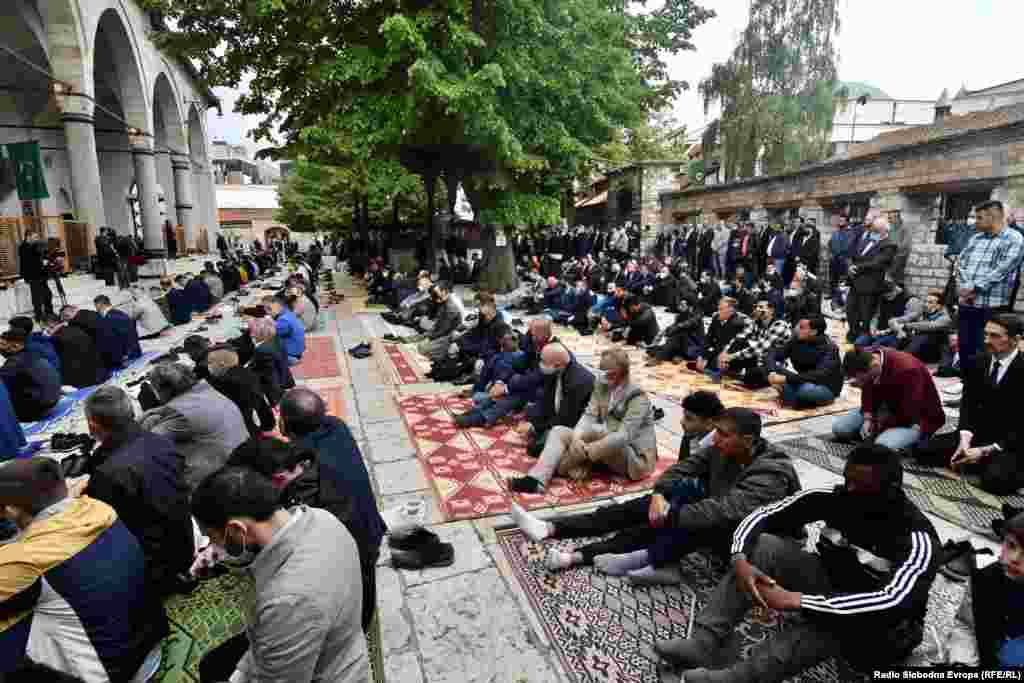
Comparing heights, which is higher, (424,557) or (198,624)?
(424,557)

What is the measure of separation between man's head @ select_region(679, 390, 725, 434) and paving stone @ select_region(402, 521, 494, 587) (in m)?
1.48

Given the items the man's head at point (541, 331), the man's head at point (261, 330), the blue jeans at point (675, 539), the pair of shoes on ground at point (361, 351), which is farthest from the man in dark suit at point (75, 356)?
the blue jeans at point (675, 539)

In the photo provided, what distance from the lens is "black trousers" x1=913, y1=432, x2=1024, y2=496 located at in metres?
3.89

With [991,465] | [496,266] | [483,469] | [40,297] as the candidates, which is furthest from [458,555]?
[496,266]

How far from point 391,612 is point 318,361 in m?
6.41

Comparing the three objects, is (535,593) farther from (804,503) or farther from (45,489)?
(45,489)

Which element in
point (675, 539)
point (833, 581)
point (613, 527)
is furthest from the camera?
point (613, 527)

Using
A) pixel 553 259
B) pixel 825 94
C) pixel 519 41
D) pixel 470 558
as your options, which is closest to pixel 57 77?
pixel 519 41

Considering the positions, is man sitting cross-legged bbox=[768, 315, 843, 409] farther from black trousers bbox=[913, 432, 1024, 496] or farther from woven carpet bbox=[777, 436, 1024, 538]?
black trousers bbox=[913, 432, 1024, 496]

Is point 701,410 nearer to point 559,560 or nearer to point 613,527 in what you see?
point 613,527

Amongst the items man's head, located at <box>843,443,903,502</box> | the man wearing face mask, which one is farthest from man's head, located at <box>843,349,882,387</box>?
the man wearing face mask

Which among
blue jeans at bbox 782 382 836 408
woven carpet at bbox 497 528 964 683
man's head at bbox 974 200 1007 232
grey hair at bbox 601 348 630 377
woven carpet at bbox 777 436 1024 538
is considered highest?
man's head at bbox 974 200 1007 232

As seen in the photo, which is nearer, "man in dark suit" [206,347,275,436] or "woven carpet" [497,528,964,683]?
"woven carpet" [497,528,964,683]

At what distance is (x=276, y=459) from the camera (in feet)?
8.69
